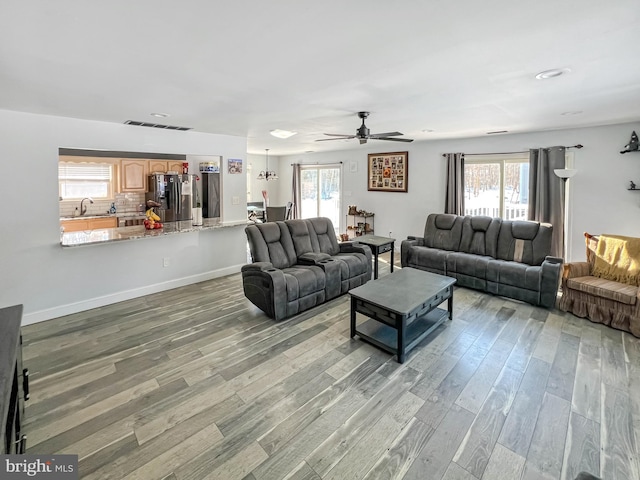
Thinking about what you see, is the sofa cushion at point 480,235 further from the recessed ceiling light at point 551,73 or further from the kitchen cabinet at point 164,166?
the kitchen cabinet at point 164,166

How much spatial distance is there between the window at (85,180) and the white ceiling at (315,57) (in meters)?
2.45

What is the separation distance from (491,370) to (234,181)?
442cm

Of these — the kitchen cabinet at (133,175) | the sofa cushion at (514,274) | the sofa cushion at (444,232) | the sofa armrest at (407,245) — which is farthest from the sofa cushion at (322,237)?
the kitchen cabinet at (133,175)

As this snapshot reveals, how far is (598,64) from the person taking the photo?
2180mm

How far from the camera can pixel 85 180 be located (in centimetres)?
563

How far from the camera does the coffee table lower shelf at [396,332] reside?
2.92 m

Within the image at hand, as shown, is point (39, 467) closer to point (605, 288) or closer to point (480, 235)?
point (605, 288)

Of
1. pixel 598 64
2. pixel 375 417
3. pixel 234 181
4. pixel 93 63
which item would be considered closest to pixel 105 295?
pixel 234 181

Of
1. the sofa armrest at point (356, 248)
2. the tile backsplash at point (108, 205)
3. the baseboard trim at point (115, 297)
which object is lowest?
the baseboard trim at point (115, 297)

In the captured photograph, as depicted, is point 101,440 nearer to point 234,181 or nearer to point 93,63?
point 93,63

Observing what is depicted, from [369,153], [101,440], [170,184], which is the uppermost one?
[369,153]

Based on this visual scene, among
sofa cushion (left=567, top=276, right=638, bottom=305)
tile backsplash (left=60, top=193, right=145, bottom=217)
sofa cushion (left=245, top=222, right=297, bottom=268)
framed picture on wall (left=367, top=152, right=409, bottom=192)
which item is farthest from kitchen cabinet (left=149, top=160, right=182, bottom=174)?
sofa cushion (left=567, top=276, right=638, bottom=305)

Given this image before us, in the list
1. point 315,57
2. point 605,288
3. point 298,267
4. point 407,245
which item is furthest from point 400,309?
point 407,245

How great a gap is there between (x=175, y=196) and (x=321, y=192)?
14.5ft
